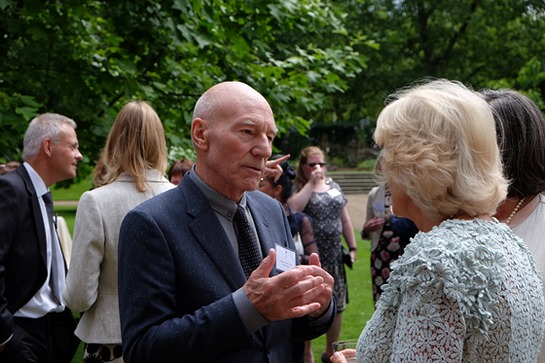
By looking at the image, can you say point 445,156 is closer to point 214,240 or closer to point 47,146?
point 214,240

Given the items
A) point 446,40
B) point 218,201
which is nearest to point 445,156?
point 218,201

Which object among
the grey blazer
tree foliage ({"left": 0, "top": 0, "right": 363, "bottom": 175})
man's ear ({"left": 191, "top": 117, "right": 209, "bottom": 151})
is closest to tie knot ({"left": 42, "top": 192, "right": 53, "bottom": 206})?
the grey blazer

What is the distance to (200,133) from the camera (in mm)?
2793

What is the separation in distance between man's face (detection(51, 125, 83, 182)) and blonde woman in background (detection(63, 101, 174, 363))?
65 cm

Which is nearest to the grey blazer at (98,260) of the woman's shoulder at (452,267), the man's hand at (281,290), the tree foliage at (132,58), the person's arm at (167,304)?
the person's arm at (167,304)

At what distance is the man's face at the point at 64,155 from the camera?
4.78 m

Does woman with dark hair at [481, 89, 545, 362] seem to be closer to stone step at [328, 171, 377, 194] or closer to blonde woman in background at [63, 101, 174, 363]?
blonde woman in background at [63, 101, 174, 363]

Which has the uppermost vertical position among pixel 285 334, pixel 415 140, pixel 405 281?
pixel 415 140

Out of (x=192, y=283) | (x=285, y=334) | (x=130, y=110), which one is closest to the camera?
(x=192, y=283)

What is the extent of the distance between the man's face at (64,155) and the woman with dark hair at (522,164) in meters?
2.96

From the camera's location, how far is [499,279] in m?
1.94

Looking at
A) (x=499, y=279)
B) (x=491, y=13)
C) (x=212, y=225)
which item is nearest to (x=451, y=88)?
(x=499, y=279)

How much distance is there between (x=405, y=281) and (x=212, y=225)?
0.96 meters

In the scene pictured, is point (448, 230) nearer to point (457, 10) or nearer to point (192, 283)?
point (192, 283)
